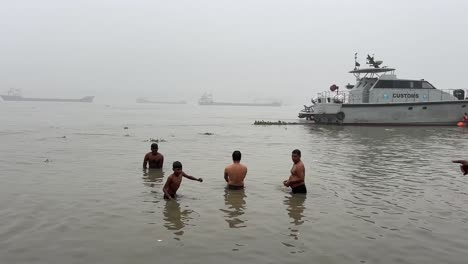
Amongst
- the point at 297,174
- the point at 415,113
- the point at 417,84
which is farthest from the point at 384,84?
the point at 297,174

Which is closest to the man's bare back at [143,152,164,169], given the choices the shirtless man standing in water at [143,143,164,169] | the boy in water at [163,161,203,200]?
the shirtless man standing in water at [143,143,164,169]

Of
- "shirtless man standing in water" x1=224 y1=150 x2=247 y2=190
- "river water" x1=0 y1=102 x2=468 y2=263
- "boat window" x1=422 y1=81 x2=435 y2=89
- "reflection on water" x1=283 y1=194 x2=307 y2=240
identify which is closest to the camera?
"river water" x1=0 y1=102 x2=468 y2=263

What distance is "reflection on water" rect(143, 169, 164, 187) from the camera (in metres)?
11.9

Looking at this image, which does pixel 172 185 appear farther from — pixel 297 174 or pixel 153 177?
pixel 153 177

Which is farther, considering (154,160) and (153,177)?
(154,160)

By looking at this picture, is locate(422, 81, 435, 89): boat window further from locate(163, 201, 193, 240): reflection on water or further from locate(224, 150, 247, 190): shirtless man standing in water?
locate(163, 201, 193, 240): reflection on water

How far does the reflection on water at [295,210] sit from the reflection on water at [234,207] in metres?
0.95

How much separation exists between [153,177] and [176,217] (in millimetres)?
4668

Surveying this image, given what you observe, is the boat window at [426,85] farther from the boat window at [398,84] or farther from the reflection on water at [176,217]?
the reflection on water at [176,217]

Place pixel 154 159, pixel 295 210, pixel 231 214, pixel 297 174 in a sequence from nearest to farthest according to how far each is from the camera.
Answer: pixel 231 214 → pixel 295 210 → pixel 297 174 → pixel 154 159

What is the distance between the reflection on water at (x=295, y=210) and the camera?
7.69 metres

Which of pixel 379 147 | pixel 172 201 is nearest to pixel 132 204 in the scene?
pixel 172 201

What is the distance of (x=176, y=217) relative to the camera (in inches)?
328

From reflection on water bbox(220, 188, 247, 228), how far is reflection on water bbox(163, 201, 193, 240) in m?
0.81
